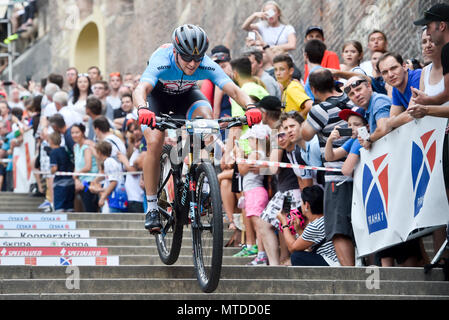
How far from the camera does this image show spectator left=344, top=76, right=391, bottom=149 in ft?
29.5

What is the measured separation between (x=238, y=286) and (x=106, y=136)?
687 cm

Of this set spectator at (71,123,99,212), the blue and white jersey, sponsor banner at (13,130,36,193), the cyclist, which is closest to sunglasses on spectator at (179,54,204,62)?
the cyclist

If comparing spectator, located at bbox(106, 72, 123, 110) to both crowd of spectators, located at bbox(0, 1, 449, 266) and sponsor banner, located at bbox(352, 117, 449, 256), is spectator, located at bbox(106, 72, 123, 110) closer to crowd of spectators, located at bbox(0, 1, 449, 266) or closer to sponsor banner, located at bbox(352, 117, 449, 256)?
crowd of spectators, located at bbox(0, 1, 449, 266)

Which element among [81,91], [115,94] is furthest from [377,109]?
[115,94]

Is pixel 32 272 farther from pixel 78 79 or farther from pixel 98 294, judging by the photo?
pixel 78 79

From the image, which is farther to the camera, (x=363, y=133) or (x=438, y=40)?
(x=363, y=133)

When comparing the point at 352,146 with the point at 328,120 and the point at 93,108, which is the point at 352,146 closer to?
the point at 328,120

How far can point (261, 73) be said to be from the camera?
1260cm

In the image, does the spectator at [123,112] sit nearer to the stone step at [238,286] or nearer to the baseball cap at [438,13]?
the stone step at [238,286]

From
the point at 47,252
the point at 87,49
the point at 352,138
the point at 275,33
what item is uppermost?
the point at 87,49

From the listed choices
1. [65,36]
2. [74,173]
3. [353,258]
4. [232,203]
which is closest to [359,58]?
[232,203]

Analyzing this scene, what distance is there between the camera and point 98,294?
7.45 meters

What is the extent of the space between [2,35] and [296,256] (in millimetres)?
36418

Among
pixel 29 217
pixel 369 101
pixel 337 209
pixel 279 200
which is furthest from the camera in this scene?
pixel 29 217
